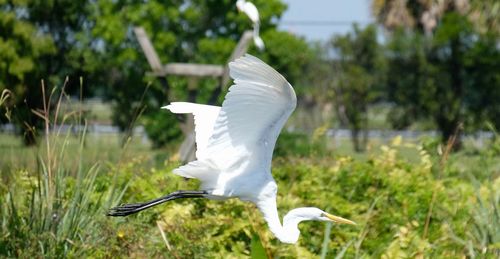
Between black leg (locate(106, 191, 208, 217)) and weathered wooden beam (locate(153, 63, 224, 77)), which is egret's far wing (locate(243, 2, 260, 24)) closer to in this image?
weathered wooden beam (locate(153, 63, 224, 77))

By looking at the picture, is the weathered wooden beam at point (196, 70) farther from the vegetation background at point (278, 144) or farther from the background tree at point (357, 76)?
the background tree at point (357, 76)

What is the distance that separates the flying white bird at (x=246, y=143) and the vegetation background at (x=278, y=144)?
0.82 ft

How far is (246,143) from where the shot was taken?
6.45 meters

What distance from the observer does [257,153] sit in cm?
655

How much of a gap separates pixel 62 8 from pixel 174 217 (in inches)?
969

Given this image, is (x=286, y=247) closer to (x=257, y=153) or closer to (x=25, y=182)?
(x=257, y=153)

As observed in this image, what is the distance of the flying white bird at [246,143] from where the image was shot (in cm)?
591

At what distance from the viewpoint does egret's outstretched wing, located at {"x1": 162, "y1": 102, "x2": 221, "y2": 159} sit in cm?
690

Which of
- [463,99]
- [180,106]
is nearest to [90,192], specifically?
[180,106]

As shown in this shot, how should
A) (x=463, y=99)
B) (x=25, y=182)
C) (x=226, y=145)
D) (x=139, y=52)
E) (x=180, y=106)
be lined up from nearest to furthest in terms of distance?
(x=226, y=145)
(x=180, y=106)
(x=25, y=182)
(x=139, y=52)
(x=463, y=99)

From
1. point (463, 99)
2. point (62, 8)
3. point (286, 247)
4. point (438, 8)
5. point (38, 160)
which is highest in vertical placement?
point (38, 160)

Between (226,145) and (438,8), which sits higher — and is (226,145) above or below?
above

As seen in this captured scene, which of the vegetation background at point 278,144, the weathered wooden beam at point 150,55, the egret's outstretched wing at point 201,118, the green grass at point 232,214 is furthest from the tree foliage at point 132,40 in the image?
the egret's outstretched wing at point 201,118

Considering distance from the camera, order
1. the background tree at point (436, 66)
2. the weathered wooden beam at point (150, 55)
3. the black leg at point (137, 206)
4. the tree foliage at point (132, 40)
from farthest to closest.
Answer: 1. the background tree at point (436, 66)
2. the tree foliage at point (132, 40)
3. the weathered wooden beam at point (150, 55)
4. the black leg at point (137, 206)
